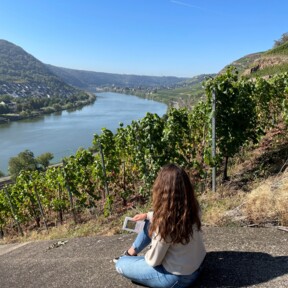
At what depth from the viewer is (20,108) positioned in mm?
129875

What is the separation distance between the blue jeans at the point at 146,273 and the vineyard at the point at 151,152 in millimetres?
4626

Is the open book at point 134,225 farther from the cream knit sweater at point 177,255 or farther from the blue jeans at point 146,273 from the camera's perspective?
the cream knit sweater at point 177,255

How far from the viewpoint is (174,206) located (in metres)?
3.14

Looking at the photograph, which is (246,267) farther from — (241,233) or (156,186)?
(156,186)

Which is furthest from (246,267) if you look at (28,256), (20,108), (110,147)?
(20,108)

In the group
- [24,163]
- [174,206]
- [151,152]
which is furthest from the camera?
[24,163]

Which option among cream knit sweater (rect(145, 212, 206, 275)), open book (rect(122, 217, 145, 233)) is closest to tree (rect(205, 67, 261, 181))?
open book (rect(122, 217, 145, 233))

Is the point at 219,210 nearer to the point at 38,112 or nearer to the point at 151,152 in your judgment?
the point at 151,152

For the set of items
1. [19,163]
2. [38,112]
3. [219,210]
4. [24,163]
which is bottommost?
[19,163]

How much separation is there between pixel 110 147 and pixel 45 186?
16.9ft

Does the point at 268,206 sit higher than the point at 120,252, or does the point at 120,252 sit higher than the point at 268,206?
the point at 268,206

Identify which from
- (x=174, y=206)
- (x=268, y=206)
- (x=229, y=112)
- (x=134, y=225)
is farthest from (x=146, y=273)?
(x=229, y=112)

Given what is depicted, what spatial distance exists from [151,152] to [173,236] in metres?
6.55

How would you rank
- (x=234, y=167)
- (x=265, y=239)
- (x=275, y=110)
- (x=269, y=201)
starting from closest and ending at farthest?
1. (x=265, y=239)
2. (x=269, y=201)
3. (x=234, y=167)
4. (x=275, y=110)
